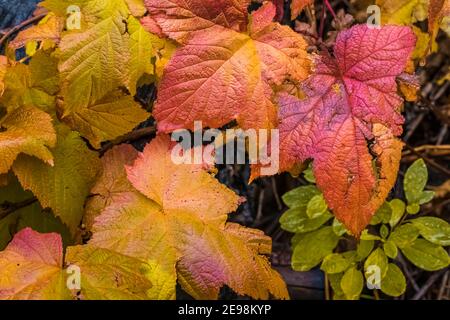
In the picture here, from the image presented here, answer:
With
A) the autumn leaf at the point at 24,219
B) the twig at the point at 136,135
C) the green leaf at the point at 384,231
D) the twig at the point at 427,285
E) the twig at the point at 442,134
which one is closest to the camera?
the autumn leaf at the point at 24,219

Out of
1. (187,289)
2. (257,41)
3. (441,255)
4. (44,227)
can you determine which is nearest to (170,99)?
(257,41)

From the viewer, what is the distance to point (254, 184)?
1.72 metres

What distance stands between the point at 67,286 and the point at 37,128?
29 cm

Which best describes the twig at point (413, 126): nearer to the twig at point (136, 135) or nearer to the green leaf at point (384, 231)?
the green leaf at point (384, 231)

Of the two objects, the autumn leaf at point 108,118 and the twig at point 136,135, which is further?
the twig at point 136,135

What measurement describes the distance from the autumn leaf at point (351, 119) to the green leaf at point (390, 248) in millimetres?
437

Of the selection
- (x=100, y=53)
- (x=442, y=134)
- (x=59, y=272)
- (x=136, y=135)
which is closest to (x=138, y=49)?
(x=100, y=53)

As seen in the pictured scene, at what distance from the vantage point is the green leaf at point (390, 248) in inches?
50.9

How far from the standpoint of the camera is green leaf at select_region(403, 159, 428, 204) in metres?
1.37

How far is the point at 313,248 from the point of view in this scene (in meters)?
1.41

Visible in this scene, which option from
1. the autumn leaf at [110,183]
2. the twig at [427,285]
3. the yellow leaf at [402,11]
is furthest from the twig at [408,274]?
the autumn leaf at [110,183]

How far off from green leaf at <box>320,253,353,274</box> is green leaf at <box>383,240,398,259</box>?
10 centimetres

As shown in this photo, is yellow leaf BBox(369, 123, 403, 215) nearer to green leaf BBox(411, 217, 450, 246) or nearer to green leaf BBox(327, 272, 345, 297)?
green leaf BBox(411, 217, 450, 246)

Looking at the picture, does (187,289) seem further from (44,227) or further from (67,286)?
(44,227)
